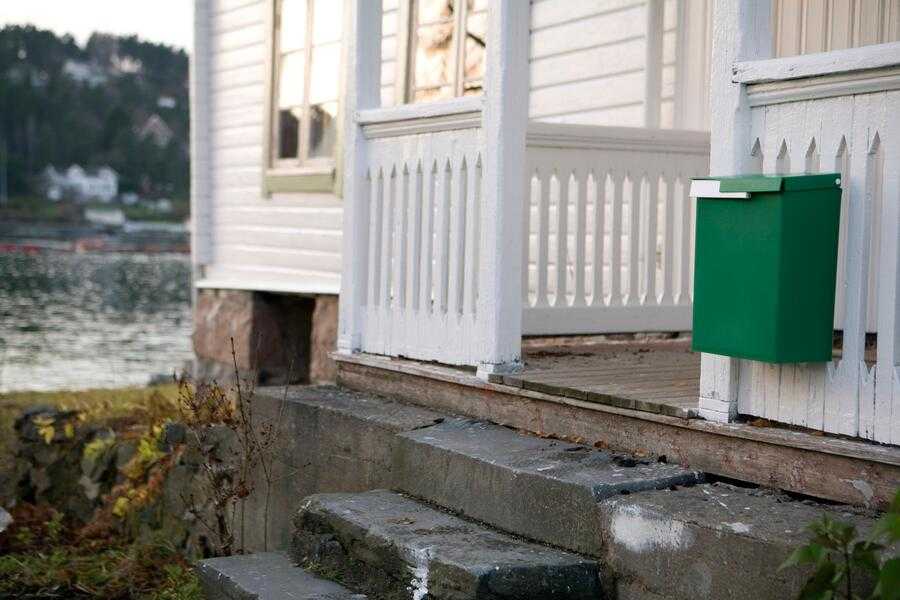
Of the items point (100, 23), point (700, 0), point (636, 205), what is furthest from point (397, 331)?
point (100, 23)

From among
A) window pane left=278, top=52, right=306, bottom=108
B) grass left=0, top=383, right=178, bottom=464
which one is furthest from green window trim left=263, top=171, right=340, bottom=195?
grass left=0, top=383, right=178, bottom=464

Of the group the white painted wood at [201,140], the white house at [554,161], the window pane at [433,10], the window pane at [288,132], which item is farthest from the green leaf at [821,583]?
the white painted wood at [201,140]

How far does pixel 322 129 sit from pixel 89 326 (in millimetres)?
15269

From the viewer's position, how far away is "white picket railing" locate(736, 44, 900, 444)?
3.80m

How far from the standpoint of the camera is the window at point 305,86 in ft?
34.8

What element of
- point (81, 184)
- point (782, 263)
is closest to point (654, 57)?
point (782, 263)

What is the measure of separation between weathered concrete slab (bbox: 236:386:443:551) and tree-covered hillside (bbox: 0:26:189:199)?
75.5 meters

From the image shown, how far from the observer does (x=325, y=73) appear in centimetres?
1075

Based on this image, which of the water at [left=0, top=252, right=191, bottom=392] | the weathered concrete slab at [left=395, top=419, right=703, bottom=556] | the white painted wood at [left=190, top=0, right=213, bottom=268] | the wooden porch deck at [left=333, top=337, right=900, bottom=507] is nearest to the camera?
the wooden porch deck at [left=333, top=337, right=900, bottom=507]

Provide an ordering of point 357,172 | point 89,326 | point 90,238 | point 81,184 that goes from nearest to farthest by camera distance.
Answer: point 357,172 < point 89,326 < point 90,238 < point 81,184

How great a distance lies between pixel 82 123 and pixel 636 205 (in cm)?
9717

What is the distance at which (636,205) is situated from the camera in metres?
6.66

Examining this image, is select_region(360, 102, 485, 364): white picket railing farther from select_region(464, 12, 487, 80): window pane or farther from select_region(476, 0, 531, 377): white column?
select_region(464, 12, 487, 80): window pane

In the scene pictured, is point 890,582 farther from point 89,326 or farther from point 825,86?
point 89,326
